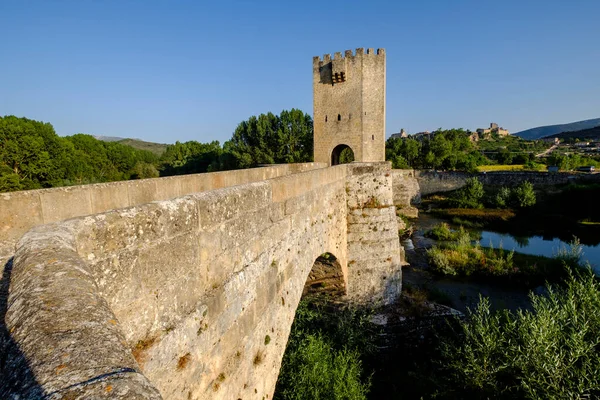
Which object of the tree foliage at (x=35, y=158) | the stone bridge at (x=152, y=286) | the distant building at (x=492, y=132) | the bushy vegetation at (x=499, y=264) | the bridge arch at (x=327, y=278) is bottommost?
the bushy vegetation at (x=499, y=264)

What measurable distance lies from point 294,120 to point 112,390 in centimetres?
3883

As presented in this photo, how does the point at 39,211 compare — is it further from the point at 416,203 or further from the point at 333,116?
the point at 416,203

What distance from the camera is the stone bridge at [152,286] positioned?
0.99 m

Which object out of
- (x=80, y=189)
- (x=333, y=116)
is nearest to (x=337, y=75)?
(x=333, y=116)

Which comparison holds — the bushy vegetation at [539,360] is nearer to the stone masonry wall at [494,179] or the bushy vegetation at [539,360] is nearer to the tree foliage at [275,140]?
the tree foliage at [275,140]

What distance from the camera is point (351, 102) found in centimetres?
2220

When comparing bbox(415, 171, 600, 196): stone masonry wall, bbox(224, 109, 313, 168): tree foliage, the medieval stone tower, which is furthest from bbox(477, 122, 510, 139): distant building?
the medieval stone tower

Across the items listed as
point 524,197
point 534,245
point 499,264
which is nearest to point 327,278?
point 499,264

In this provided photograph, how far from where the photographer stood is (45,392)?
831mm

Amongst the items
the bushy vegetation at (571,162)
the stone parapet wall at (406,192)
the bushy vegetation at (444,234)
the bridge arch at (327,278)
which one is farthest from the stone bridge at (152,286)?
the bushy vegetation at (571,162)

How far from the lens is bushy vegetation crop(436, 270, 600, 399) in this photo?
6012 millimetres

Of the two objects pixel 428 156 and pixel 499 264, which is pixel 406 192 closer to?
pixel 499 264

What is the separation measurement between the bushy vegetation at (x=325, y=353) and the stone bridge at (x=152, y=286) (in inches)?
94.1

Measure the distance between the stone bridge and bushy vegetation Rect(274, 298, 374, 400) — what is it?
7.84 feet
